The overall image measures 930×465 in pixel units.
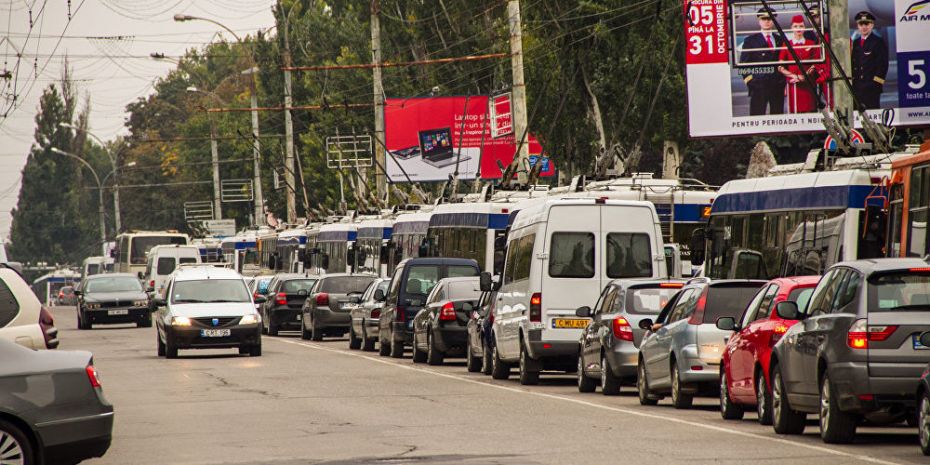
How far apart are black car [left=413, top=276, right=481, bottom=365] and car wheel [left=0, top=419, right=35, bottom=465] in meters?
17.6

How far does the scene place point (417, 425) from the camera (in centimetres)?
1711

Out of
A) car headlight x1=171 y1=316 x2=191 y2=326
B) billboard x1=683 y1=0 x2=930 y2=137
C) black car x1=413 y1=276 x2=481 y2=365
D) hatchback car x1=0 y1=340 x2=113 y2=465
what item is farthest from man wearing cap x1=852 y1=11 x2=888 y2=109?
hatchback car x1=0 y1=340 x2=113 y2=465

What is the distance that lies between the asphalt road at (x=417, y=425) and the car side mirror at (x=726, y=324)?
35.6 inches

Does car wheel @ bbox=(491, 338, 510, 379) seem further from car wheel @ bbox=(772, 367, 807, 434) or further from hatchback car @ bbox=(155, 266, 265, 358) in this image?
car wheel @ bbox=(772, 367, 807, 434)

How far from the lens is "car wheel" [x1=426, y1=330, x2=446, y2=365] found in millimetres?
30031

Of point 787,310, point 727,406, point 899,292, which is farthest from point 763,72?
point 899,292

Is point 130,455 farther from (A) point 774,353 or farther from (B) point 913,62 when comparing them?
(B) point 913,62

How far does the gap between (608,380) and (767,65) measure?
22.4m

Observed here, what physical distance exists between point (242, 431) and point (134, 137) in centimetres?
12754

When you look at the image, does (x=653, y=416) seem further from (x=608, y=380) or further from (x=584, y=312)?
(x=584, y=312)

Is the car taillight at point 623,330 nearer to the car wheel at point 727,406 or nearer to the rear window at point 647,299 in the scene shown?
the rear window at point 647,299

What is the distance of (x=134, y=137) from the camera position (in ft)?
465

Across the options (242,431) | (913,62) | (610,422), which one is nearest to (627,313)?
(610,422)

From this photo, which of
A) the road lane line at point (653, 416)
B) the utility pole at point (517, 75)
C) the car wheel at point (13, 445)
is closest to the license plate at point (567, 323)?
the road lane line at point (653, 416)
